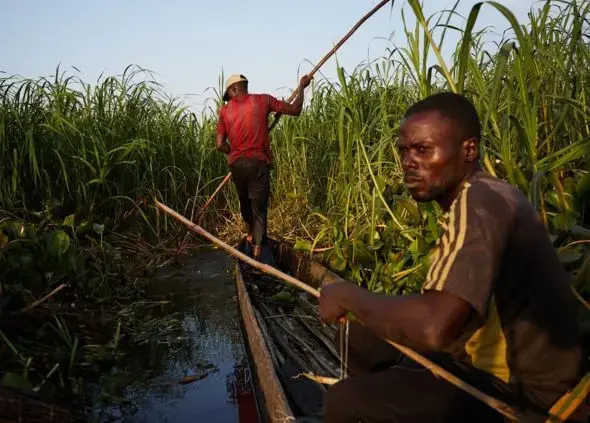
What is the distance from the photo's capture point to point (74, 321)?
3.19 m

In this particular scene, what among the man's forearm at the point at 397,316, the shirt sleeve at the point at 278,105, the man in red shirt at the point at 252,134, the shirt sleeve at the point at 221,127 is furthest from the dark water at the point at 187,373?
the shirt sleeve at the point at 278,105

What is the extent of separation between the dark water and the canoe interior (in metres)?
0.16

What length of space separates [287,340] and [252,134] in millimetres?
2661

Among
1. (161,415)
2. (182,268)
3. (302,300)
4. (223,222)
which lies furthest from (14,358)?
(223,222)

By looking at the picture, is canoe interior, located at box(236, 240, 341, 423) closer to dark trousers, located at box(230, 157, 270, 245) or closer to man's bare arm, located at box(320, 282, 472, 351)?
dark trousers, located at box(230, 157, 270, 245)

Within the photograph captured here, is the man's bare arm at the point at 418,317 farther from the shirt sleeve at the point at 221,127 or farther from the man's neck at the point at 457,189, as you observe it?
the shirt sleeve at the point at 221,127

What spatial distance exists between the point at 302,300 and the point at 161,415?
64.5 inches

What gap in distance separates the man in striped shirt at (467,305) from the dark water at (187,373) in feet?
4.68

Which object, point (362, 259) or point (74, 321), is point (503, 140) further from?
point (74, 321)

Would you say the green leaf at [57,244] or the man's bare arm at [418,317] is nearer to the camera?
the man's bare arm at [418,317]

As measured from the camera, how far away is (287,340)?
10.4 feet

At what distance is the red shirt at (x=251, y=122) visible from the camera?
5.34 m

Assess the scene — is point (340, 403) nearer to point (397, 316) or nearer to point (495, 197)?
point (397, 316)

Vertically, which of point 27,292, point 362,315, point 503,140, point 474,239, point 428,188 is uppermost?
→ point 503,140
